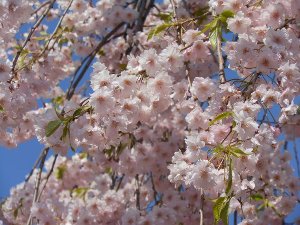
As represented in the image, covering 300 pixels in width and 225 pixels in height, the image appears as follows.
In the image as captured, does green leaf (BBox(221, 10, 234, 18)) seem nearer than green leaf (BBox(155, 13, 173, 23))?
Yes

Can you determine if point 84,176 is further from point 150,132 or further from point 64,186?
point 150,132

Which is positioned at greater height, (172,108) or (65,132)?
(172,108)

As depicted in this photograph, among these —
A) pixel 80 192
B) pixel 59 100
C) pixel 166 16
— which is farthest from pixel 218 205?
pixel 59 100

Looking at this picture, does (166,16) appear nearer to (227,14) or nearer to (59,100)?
(227,14)

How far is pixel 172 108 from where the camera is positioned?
4250 millimetres

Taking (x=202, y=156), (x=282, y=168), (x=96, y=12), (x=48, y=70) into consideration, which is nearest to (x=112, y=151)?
(x=48, y=70)

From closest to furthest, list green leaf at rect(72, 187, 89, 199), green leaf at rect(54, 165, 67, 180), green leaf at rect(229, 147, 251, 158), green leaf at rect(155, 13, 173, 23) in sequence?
green leaf at rect(229, 147, 251, 158), green leaf at rect(155, 13, 173, 23), green leaf at rect(72, 187, 89, 199), green leaf at rect(54, 165, 67, 180)

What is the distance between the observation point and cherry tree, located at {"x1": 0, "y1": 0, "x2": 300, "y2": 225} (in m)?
2.05

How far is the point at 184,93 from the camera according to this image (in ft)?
8.59

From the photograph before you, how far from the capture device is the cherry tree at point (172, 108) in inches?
80.6

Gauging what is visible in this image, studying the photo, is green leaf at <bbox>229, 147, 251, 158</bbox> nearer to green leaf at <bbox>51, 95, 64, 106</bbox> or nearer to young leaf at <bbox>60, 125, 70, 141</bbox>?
young leaf at <bbox>60, 125, 70, 141</bbox>

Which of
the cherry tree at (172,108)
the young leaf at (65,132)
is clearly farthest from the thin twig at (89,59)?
the young leaf at (65,132)

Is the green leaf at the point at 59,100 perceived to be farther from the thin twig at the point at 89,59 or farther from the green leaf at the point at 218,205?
the green leaf at the point at 218,205

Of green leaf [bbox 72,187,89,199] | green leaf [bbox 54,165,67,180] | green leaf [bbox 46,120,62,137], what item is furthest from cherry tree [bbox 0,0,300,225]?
green leaf [bbox 54,165,67,180]
